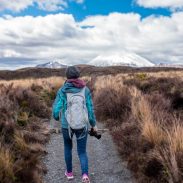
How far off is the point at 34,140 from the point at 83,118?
9.78ft

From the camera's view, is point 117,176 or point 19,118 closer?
point 117,176

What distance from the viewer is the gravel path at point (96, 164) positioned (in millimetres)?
6434

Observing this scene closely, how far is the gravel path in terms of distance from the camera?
6434mm

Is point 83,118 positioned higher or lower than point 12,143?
higher

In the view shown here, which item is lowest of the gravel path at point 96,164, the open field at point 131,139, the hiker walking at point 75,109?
the gravel path at point 96,164

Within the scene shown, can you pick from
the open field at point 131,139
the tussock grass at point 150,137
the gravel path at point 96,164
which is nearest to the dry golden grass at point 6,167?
the open field at point 131,139

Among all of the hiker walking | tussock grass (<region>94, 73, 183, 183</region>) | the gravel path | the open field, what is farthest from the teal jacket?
tussock grass (<region>94, 73, 183, 183</region>)

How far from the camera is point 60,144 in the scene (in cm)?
912

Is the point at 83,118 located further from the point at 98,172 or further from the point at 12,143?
the point at 12,143

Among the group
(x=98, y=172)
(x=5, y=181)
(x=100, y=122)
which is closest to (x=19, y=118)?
(x=100, y=122)

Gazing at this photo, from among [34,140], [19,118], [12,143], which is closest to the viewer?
[12,143]

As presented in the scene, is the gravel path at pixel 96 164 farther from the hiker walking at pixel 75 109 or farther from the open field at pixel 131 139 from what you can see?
the hiker walking at pixel 75 109

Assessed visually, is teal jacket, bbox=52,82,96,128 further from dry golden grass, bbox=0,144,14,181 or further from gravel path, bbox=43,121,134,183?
gravel path, bbox=43,121,134,183

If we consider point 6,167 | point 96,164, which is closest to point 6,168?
point 6,167
